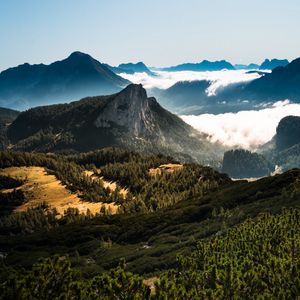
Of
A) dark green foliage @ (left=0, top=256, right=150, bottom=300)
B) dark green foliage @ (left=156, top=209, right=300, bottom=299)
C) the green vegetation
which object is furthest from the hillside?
dark green foliage @ (left=0, top=256, right=150, bottom=300)

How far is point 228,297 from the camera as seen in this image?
216 feet

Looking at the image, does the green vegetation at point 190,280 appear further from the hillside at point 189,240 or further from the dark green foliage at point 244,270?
the hillside at point 189,240

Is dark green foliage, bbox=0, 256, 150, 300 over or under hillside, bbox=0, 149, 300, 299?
over

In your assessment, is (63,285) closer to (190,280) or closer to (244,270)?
(190,280)

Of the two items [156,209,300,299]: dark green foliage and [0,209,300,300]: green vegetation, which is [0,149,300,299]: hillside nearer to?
[156,209,300,299]: dark green foliage

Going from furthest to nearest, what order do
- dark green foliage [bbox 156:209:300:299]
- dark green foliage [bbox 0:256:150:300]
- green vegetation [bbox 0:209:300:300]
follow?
dark green foliage [bbox 156:209:300:299], green vegetation [bbox 0:209:300:300], dark green foliage [bbox 0:256:150:300]

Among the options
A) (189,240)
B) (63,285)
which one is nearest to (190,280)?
(63,285)

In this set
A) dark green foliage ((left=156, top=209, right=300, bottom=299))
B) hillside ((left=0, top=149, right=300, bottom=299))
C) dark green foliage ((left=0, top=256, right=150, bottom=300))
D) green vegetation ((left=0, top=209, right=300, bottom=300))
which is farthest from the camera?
hillside ((left=0, top=149, right=300, bottom=299))

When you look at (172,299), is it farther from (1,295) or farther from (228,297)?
(1,295)

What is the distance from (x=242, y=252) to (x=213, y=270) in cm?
2201

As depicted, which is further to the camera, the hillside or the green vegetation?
the hillside

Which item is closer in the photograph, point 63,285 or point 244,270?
point 63,285

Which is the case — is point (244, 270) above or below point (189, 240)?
above

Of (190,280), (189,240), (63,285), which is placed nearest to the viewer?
(63,285)
